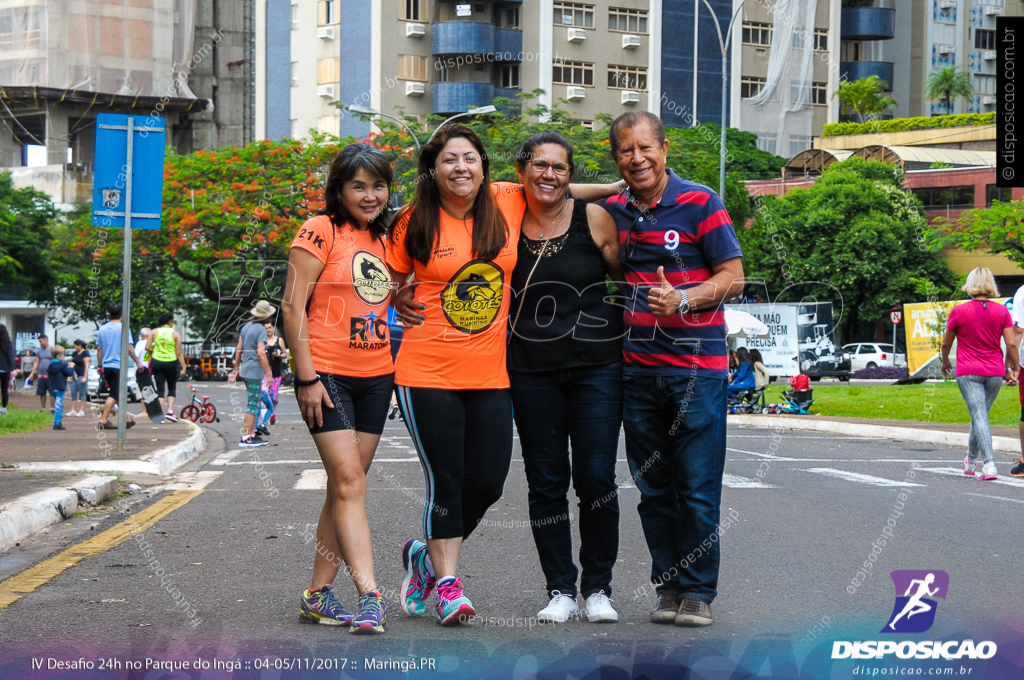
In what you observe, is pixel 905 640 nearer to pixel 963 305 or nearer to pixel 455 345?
pixel 455 345

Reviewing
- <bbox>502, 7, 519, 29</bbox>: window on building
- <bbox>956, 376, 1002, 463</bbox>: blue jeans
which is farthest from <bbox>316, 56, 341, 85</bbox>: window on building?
<bbox>956, 376, 1002, 463</bbox>: blue jeans

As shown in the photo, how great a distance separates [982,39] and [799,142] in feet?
68.9

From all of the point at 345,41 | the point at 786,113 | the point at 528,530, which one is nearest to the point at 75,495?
the point at 528,530

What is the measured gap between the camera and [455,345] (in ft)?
15.6

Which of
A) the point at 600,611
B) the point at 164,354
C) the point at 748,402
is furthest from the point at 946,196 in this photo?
the point at 600,611

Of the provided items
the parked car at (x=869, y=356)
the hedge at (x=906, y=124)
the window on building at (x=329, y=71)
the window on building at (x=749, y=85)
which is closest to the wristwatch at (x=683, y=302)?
the parked car at (x=869, y=356)

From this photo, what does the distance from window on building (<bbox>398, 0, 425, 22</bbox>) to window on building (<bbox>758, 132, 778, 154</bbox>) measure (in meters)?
21.2

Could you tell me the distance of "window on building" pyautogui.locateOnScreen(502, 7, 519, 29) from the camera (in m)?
63.3

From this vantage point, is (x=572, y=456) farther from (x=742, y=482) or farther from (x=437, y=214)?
(x=742, y=482)

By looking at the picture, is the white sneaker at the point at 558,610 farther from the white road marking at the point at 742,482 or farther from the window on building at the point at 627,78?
the window on building at the point at 627,78

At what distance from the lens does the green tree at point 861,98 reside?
2876 inches

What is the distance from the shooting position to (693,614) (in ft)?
15.7

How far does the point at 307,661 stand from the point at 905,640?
88.3 inches

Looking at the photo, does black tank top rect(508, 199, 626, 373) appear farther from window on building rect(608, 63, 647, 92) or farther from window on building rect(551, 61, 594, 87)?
window on building rect(608, 63, 647, 92)
